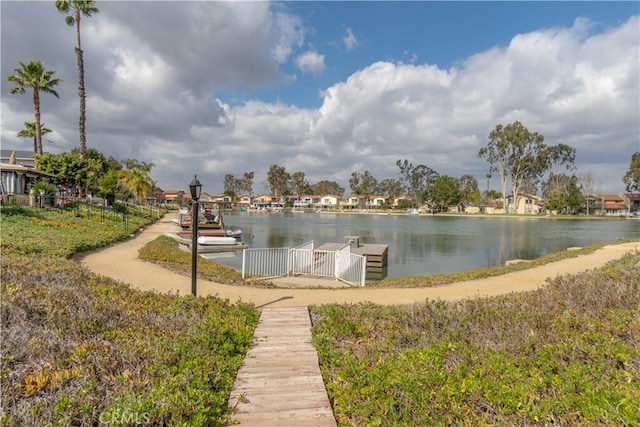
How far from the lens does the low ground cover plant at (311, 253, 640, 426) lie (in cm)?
291

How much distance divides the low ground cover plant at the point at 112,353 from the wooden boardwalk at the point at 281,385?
18cm

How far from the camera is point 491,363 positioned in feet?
12.1

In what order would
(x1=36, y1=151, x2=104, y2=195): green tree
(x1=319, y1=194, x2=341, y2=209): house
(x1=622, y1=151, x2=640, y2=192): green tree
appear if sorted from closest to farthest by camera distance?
(x1=36, y1=151, x2=104, y2=195): green tree
(x1=622, y1=151, x2=640, y2=192): green tree
(x1=319, y1=194, x2=341, y2=209): house

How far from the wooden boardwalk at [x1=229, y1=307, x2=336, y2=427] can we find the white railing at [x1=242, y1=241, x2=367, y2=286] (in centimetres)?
785

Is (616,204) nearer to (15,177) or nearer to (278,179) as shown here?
(278,179)

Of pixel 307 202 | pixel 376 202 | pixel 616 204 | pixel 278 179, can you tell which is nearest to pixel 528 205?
pixel 616 204

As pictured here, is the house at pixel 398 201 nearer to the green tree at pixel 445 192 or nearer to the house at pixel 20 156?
the green tree at pixel 445 192

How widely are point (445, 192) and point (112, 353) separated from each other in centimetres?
10325

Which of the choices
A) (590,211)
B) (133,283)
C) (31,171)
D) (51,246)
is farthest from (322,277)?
(590,211)

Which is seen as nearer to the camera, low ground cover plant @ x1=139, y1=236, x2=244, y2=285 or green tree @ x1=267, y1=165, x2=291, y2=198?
low ground cover plant @ x1=139, y1=236, x2=244, y2=285

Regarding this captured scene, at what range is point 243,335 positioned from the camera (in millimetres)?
4949

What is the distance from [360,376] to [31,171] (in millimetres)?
30448

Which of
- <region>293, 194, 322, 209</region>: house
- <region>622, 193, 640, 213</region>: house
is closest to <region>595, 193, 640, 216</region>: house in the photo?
<region>622, 193, 640, 213</region>: house

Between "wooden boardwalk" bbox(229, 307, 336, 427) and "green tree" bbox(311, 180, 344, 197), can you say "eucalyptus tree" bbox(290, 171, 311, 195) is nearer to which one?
"green tree" bbox(311, 180, 344, 197)
